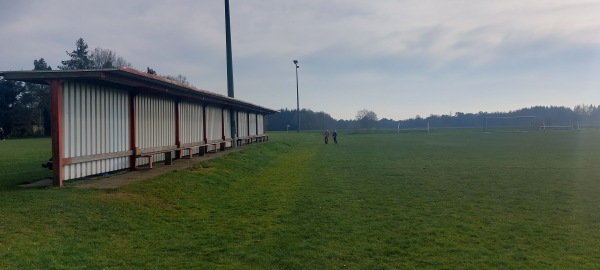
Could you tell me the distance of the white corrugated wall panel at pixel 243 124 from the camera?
32.9 meters

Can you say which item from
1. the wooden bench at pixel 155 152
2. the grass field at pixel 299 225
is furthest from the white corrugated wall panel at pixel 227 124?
the grass field at pixel 299 225

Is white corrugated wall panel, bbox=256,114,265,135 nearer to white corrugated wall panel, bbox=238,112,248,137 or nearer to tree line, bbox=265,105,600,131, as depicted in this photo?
white corrugated wall panel, bbox=238,112,248,137

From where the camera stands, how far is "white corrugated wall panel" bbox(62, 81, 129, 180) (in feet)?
38.5

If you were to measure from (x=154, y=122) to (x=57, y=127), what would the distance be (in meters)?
5.84

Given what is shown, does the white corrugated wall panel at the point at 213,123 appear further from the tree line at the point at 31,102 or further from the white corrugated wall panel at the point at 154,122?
the tree line at the point at 31,102

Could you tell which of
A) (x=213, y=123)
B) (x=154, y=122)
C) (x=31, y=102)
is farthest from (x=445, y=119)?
(x=154, y=122)

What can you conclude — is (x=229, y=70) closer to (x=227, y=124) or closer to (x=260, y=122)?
(x=227, y=124)

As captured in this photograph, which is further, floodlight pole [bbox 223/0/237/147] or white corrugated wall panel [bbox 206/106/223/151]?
floodlight pole [bbox 223/0/237/147]

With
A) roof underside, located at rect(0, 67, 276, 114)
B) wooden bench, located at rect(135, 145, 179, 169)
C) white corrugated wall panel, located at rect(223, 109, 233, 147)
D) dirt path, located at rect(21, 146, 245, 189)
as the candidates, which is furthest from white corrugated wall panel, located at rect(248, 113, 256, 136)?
dirt path, located at rect(21, 146, 245, 189)

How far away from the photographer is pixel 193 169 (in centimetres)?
1581

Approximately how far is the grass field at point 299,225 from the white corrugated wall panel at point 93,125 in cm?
147

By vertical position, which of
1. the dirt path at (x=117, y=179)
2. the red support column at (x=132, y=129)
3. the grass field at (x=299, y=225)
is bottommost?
the grass field at (x=299, y=225)

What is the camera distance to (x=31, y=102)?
225 ft

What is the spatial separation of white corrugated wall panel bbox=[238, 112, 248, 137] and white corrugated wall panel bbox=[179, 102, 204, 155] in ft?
32.7
